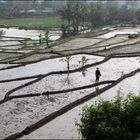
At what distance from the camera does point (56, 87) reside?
1688 centimetres

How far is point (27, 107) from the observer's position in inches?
550

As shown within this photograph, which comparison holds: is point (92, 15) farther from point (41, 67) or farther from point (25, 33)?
point (41, 67)

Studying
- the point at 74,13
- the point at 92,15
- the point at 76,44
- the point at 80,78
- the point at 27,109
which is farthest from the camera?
the point at 92,15

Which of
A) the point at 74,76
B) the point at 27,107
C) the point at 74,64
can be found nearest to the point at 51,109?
the point at 27,107

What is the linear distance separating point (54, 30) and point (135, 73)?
31.8 meters

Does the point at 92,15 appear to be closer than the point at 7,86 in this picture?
No

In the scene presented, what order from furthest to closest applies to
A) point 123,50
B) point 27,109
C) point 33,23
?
point 33,23 → point 123,50 → point 27,109

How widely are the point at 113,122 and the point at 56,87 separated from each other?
23.9ft

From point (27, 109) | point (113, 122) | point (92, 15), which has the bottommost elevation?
point (92, 15)

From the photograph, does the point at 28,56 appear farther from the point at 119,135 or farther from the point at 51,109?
the point at 119,135

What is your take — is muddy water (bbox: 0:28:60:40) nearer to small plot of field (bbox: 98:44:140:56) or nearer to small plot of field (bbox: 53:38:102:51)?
small plot of field (bbox: 53:38:102:51)

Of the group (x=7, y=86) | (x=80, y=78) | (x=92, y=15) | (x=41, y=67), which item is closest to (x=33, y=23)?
(x=92, y=15)

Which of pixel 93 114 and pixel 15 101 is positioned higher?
pixel 93 114

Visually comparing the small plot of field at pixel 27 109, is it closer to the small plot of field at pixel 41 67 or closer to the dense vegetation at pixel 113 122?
the dense vegetation at pixel 113 122
